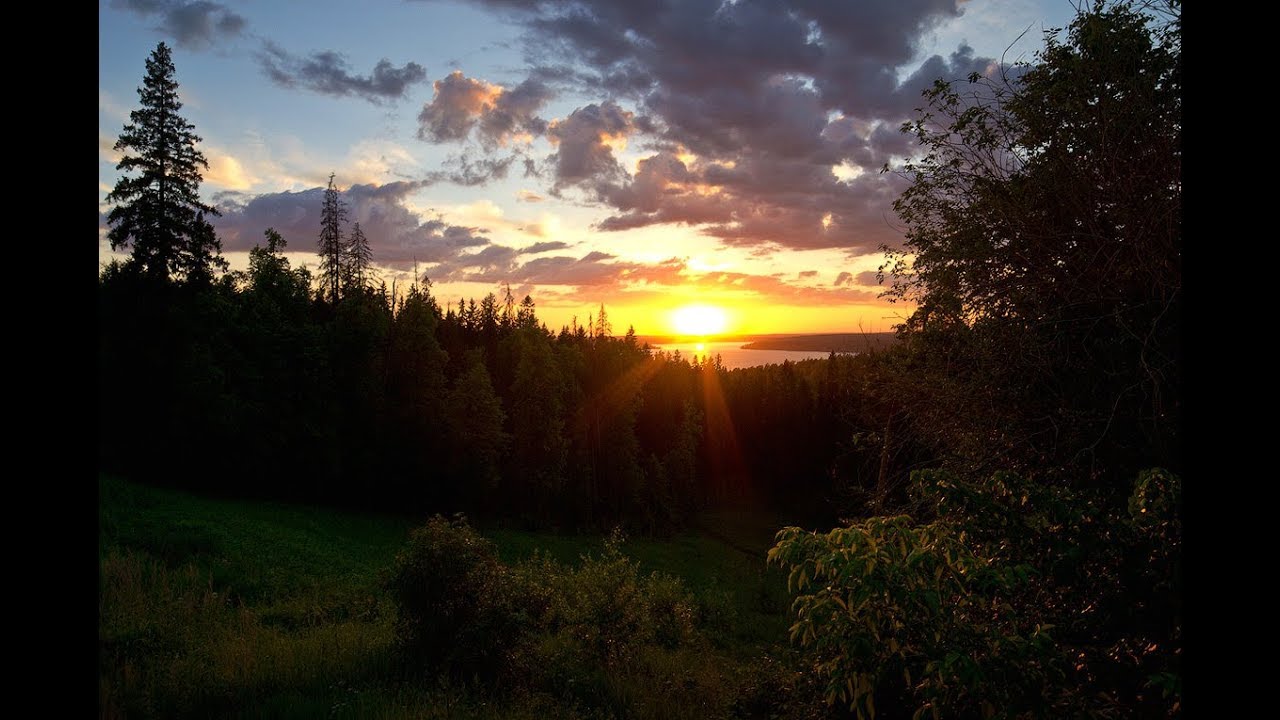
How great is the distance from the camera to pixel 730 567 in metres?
41.6

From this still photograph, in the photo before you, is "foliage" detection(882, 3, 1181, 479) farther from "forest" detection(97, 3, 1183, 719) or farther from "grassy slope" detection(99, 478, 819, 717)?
"grassy slope" detection(99, 478, 819, 717)

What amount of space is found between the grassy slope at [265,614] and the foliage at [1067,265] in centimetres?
721

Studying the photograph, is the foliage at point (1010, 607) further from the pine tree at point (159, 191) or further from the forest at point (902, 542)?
the pine tree at point (159, 191)

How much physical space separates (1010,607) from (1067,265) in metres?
5.40

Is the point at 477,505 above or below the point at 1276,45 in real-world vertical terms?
below

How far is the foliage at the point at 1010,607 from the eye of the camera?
13.5ft

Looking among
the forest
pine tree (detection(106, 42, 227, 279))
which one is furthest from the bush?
pine tree (detection(106, 42, 227, 279))

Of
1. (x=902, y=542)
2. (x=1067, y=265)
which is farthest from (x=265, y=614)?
(x=1067, y=265)

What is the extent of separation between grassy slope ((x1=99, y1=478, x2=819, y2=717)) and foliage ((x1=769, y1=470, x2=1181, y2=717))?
557 centimetres

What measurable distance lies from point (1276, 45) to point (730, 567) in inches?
1700

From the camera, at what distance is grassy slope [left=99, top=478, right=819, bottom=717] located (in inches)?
318

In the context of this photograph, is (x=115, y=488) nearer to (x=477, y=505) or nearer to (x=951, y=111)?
(x=477, y=505)

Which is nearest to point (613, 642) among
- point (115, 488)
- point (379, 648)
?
point (379, 648)

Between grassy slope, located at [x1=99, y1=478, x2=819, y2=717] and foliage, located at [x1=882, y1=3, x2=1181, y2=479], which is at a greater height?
foliage, located at [x1=882, y1=3, x2=1181, y2=479]
